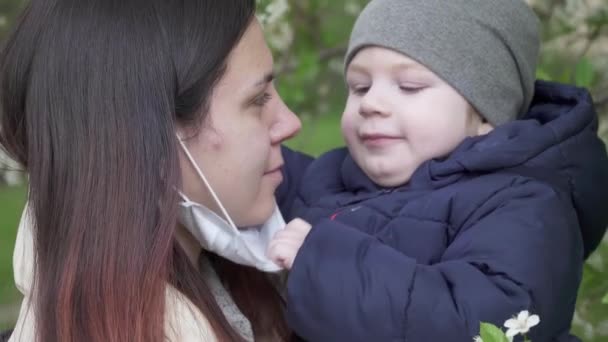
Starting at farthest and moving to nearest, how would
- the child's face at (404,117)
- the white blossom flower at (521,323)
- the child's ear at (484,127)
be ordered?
the child's ear at (484,127), the child's face at (404,117), the white blossom flower at (521,323)

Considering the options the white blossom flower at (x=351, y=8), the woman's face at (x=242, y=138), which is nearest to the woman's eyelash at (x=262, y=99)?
the woman's face at (x=242, y=138)

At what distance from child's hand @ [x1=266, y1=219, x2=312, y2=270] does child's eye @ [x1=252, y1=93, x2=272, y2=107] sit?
0.26m

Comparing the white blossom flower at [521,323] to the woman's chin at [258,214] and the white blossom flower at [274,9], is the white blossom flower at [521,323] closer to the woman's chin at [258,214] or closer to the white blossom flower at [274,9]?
the woman's chin at [258,214]

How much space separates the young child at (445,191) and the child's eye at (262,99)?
24 centimetres

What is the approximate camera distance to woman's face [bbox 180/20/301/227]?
2.67 meters

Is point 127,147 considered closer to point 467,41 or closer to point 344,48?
point 467,41

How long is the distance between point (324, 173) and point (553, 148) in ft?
1.99

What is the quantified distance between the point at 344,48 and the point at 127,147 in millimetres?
2204

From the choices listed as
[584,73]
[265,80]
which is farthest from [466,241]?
[584,73]

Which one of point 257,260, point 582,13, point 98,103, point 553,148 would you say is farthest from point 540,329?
point 582,13

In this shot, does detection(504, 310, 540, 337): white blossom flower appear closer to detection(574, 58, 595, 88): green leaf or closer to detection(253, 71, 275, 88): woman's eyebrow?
detection(253, 71, 275, 88): woman's eyebrow

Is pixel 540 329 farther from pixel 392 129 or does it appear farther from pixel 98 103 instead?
pixel 98 103

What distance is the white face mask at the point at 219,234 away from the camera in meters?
2.67

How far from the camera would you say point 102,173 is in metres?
2.54
